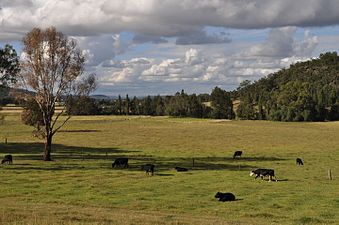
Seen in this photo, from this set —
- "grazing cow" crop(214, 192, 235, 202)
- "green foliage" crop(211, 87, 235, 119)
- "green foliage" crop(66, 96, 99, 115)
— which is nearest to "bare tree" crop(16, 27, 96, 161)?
"green foliage" crop(66, 96, 99, 115)

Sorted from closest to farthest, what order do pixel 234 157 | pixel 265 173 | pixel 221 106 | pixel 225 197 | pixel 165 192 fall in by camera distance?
pixel 225 197, pixel 165 192, pixel 265 173, pixel 234 157, pixel 221 106

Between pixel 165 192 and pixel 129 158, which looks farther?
pixel 129 158

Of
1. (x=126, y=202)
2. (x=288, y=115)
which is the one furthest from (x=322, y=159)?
(x=288, y=115)

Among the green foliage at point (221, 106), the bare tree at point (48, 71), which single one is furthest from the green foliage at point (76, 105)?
the green foliage at point (221, 106)

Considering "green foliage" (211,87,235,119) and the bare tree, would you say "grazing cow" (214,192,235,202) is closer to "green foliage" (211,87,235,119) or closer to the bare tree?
the bare tree

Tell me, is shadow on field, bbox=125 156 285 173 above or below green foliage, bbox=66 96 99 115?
below

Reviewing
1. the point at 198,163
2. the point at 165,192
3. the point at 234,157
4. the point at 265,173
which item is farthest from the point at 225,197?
the point at 234,157

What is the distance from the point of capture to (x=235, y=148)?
68.2 meters

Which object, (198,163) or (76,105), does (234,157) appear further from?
(76,105)

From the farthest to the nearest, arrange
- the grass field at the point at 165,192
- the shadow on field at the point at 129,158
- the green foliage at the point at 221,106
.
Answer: the green foliage at the point at 221,106 < the shadow on field at the point at 129,158 < the grass field at the point at 165,192

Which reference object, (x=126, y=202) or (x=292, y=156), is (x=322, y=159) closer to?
(x=292, y=156)

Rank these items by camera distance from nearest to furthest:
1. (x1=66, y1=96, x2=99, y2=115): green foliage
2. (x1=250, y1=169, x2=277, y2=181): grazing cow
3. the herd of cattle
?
the herd of cattle
(x1=250, y1=169, x2=277, y2=181): grazing cow
(x1=66, y1=96, x2=99, y2=115): green foliage

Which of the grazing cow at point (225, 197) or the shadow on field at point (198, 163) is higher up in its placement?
the grazing cow at point (225, 197)

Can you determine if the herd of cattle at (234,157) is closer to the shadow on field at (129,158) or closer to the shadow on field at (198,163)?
the shadow on field at (129,158)
